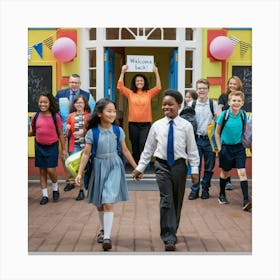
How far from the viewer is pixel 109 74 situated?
288 inches

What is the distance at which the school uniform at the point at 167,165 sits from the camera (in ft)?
15.6

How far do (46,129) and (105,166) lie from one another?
62.6 inches

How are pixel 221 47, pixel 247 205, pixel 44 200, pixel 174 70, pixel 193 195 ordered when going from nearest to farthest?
pixel 247 205 → pixel 44 200 → pixel 193 195 → pixel 221 47 → pixel 174 70

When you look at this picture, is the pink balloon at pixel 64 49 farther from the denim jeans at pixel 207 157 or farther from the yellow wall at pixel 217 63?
the denim jeans at pixel 207 157

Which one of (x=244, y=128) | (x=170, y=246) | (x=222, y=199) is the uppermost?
(x=244, y=128)

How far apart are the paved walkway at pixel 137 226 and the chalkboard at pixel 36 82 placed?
804 mm

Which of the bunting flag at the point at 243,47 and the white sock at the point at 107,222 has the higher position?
the bunting flag at the point at 243,47

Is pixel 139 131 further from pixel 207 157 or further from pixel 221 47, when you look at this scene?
pixel 221 47

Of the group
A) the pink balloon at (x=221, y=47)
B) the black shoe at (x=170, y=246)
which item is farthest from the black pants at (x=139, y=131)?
the black shoe at (x=170, y=246)

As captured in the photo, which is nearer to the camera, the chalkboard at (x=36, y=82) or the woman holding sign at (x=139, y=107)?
the chalkboard at (x=36, y=82)

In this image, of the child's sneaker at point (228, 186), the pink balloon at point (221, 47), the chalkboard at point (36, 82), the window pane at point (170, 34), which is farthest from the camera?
the window pane at point (170, 34)

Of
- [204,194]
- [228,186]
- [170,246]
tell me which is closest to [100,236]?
[170,246]

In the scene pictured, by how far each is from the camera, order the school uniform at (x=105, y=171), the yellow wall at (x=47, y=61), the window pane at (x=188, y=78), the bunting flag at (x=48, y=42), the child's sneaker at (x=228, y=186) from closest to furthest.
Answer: the school uniform at (x=105, y=171)
the yellow wall at (x=47, y=61)
the bunting flag at (x=48, y=42)
the child's sneaker at (x=228, y=186)
the window pane at (x=188, y=78)
